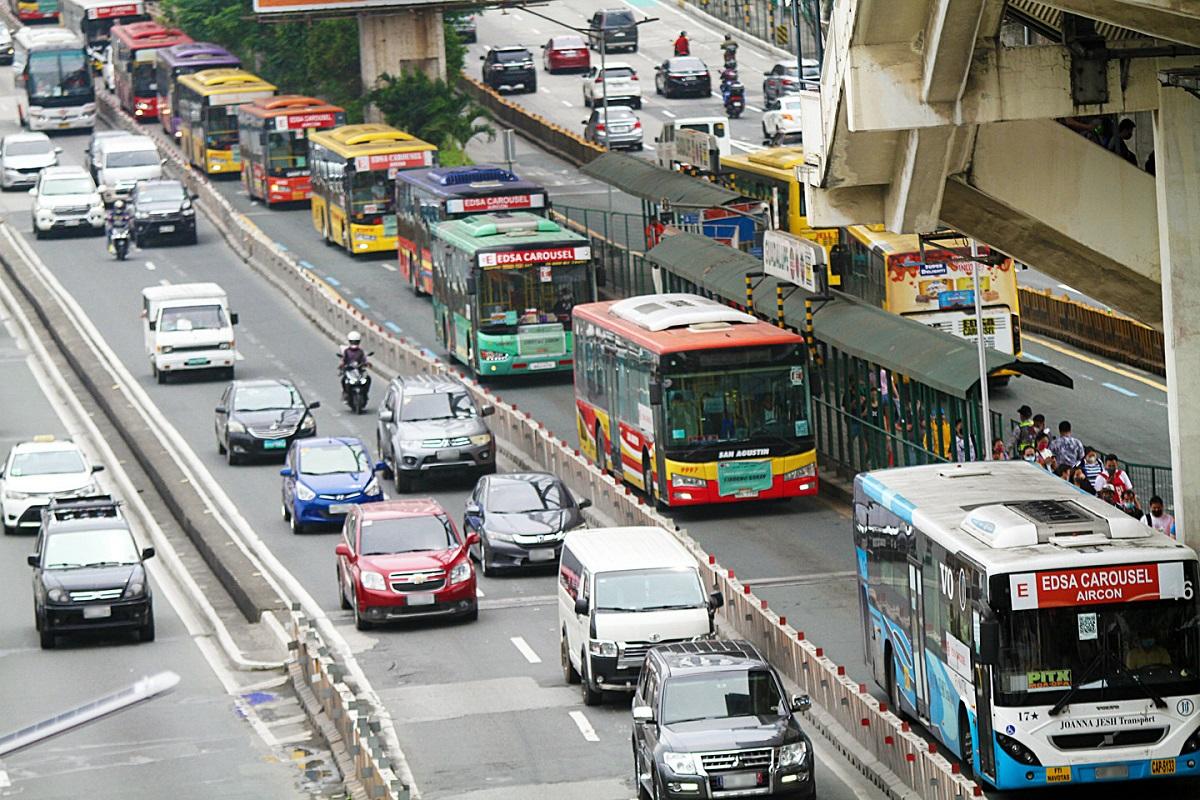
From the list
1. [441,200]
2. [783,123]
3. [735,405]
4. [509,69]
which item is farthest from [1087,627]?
[509,69]

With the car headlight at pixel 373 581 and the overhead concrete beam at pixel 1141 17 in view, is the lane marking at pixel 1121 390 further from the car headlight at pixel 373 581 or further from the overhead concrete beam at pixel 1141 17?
the overhead concrete beam at pixel 1141 17

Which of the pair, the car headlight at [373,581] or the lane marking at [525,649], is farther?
the car headlight at [373,581]

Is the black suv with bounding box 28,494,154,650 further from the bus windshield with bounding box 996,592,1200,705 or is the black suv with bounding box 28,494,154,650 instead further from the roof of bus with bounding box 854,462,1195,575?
the bus windshield with bounding box 996,592,1200,705

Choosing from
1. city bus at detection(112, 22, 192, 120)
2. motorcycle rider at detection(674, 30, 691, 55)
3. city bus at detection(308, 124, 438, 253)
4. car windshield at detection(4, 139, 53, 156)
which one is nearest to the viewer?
city bus at detection(308, 124, 438, 253)

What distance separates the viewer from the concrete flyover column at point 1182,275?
81.5 feet

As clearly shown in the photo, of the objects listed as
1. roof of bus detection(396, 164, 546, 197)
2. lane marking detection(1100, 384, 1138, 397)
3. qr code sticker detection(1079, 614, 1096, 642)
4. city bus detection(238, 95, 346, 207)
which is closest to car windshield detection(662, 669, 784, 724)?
qr code sticker detection(1079, 614, 1096, 642)

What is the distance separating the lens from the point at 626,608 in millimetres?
26391

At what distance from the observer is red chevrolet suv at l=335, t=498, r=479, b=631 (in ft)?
101

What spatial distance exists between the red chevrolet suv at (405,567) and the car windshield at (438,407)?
8531 mm

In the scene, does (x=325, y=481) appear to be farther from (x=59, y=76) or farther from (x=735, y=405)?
(x=59, y=76)

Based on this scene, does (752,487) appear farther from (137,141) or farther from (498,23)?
(498,23)

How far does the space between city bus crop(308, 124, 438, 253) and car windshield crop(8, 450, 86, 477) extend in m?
19.9

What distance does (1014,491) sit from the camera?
23.8 m

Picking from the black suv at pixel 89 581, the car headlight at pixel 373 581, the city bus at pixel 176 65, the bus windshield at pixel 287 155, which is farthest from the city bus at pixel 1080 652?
the city bus at pixel 176 65
